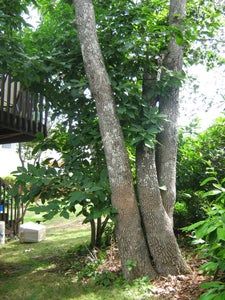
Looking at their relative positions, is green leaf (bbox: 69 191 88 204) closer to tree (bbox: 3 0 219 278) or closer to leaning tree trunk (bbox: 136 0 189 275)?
tree (bbox: 3 0 219 278)

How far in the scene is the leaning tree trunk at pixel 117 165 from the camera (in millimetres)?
5316

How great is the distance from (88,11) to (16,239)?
6.66m

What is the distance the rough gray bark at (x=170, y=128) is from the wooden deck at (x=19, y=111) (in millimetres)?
2379

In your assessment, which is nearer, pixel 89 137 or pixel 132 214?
pixel 132 214

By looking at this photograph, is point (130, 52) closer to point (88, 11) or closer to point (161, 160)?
point (88, 11)

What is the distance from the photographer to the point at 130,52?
18.9ft

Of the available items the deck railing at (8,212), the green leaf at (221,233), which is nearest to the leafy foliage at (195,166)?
the green leaf at (221,233)

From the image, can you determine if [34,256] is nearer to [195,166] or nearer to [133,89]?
[195,166]

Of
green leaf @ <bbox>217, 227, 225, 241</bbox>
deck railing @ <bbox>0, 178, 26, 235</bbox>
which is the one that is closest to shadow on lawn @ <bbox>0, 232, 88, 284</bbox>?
deck railing @ <bbox>0, 178, 26, 235</bbox>

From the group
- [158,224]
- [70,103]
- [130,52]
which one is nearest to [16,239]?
[70,103]

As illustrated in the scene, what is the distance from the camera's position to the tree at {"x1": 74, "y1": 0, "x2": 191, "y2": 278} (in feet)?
17.5

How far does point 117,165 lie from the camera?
537cm

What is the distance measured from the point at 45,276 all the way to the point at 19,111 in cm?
368

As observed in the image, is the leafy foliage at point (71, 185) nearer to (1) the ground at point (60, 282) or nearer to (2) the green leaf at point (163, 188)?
(2) the green leaf at point (163, 188)
